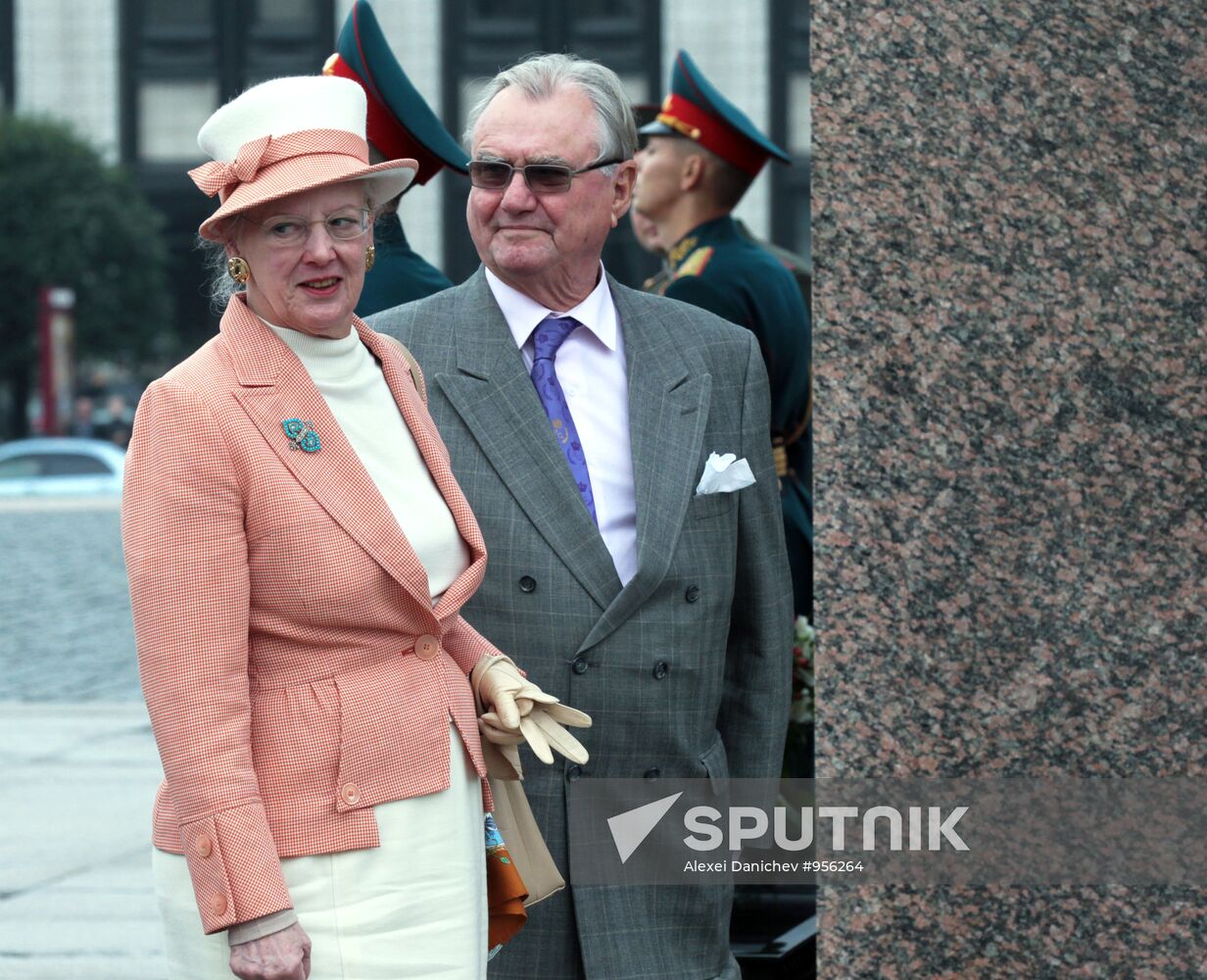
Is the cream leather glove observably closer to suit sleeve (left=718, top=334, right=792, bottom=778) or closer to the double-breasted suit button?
the double-breasted suit button

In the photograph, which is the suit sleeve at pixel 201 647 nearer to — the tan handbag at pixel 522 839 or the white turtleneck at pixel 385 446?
the white turtleneck at pixel 385 446

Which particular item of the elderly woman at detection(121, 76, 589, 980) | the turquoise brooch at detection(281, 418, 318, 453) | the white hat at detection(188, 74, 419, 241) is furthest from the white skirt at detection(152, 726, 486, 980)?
the white hat at detection(188, 74, 419, 241)

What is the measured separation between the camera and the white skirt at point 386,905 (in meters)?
2.56

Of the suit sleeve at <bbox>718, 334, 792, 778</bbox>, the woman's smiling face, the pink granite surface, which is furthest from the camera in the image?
the suit sleeve at <bbox>718, 334, 792, 778</bbox>

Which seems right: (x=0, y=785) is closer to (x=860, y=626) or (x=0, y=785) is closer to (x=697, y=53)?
(x=860, y=626)

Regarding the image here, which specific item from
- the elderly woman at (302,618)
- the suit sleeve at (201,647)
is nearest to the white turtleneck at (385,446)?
the elderly woman at (302,618)

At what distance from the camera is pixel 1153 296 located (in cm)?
291

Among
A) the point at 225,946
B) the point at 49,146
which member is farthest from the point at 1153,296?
the point at 49,146

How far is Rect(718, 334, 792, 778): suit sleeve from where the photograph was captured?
11.2ft

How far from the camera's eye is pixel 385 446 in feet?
9.09

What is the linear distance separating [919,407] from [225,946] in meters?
1.25

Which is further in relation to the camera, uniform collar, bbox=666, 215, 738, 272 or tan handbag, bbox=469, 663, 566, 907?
uniform collar, bbox=666, 215, 738, 272

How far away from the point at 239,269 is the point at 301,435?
0.26 m

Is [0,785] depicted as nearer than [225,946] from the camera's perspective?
No
